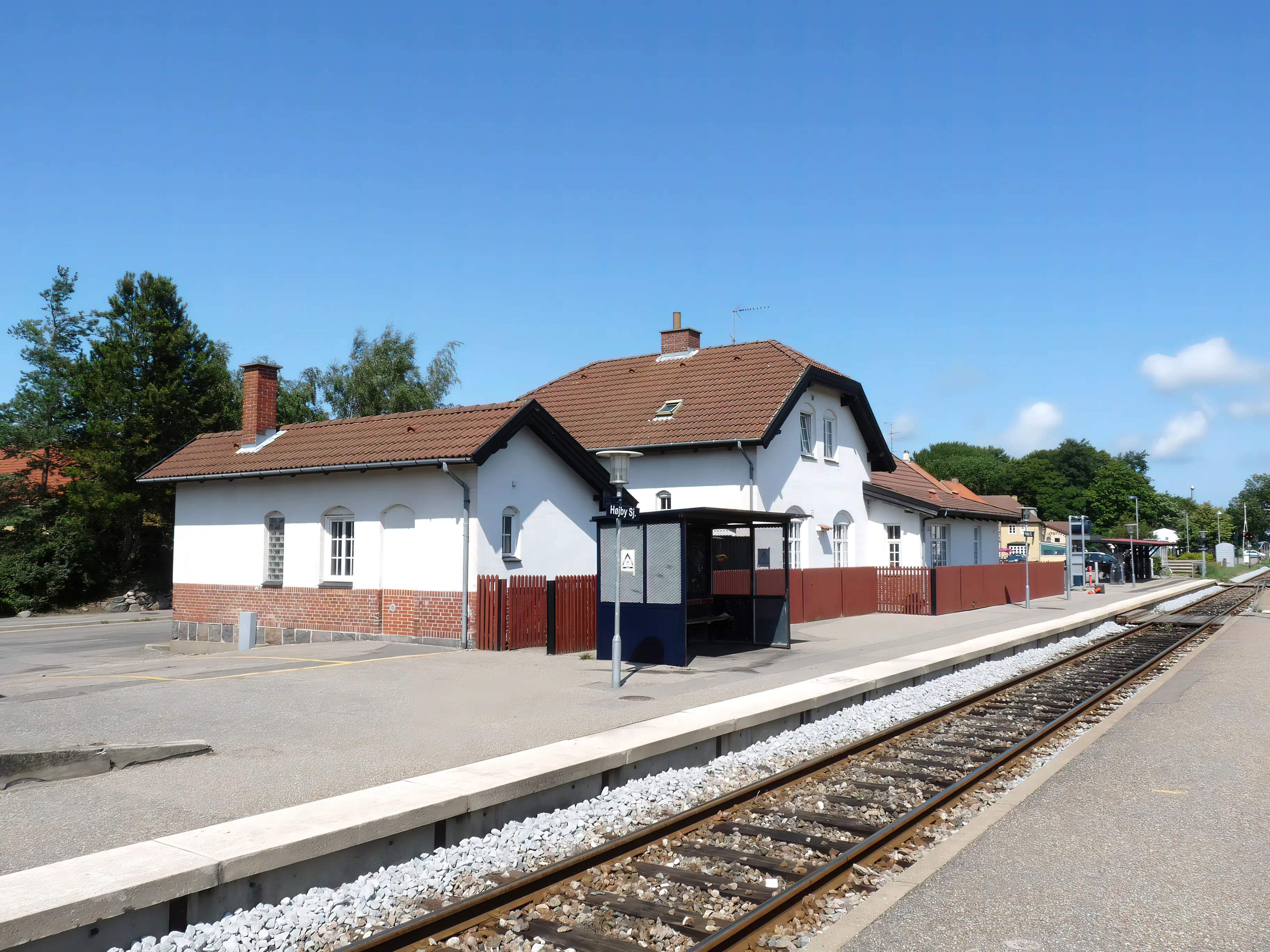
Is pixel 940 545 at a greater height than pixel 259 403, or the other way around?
pixel 259 403

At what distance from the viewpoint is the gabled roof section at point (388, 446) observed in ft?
59.4

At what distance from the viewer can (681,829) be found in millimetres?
7184

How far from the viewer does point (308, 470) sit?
1972 centimetres

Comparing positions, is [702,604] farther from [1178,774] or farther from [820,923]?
[820,923]

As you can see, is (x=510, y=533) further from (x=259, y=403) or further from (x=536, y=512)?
(x=259, y=403)

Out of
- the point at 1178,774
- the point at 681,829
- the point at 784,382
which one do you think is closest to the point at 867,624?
the point at 784,382

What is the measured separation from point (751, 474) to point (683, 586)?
33.7 ft

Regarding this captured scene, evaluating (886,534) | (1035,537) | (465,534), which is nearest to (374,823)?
(465,534)

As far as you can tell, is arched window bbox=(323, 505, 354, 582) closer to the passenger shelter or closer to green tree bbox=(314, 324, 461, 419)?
the passenger shelter

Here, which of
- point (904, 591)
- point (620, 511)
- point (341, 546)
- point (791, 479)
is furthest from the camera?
point (904, 591)

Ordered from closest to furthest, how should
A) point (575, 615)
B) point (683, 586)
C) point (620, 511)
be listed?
1. point (620, 511)
2. point (683, 586)
3. point (575, 615)

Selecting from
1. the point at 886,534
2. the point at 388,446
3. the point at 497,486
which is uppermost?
the point at 388,446

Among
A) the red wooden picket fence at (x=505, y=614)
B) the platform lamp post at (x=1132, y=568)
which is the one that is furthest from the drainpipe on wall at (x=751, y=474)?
the platform lamp post at (x=1132, y=568)

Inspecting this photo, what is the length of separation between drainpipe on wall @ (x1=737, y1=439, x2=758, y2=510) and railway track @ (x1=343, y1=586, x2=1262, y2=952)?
1332 centimetres
